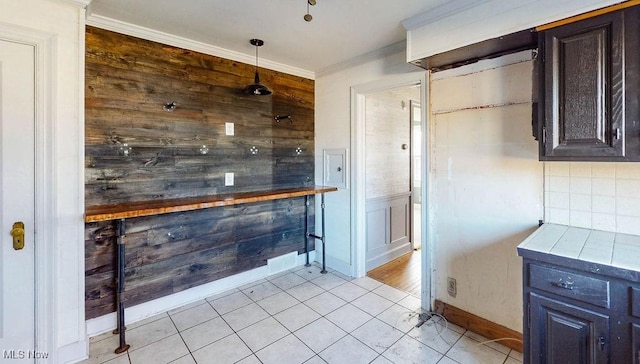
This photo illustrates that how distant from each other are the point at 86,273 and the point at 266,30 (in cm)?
239

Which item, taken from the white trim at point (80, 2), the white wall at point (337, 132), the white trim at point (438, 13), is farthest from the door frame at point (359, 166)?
the white trim at point (80, 2)

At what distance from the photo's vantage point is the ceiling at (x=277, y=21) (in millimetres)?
2037

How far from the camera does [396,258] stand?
3938 millimetres

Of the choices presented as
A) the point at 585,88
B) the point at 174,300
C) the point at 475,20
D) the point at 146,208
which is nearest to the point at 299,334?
the point at 174,300

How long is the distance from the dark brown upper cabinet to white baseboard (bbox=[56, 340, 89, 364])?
3219mm

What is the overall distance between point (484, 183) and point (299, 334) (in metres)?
1.86

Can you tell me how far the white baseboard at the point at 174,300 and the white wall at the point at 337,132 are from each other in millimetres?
908

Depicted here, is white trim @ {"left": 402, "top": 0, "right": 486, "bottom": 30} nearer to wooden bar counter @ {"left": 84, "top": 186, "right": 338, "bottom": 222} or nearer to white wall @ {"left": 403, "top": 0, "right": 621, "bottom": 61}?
white wall @ {"left": 403, "top": 0, "right": 621, "bottom": 61}

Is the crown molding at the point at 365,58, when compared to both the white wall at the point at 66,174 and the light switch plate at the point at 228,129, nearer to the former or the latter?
the light switch plate at the point at 228,129

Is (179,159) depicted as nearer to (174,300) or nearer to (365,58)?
(174,300)

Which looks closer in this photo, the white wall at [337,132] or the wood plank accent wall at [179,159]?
the wood plank accent wall at [179,159]

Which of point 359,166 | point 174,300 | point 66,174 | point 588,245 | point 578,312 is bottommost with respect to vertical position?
point 174,300

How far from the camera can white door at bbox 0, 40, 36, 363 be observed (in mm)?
1728

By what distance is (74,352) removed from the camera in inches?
76.8
